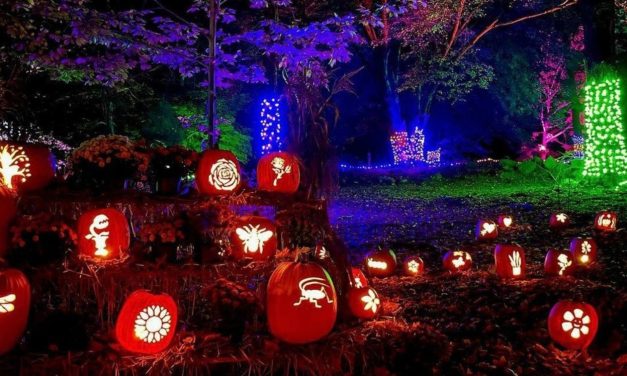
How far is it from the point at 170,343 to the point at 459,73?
25.0 metres

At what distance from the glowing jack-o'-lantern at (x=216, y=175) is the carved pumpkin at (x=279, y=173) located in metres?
0.31

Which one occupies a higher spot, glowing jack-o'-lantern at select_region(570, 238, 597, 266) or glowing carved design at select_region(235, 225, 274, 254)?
glowing carved design at select_region(235, 225, 274, 254)

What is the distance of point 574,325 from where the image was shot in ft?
13.4

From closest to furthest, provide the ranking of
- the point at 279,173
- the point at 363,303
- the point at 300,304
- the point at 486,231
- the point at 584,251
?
the point at 300,304, the point at 363,303, the point at 279,173, the point at 584,251, the point at 486,231

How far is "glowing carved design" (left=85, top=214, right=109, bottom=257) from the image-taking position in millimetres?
3854

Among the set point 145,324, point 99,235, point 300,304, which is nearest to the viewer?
point 145,324

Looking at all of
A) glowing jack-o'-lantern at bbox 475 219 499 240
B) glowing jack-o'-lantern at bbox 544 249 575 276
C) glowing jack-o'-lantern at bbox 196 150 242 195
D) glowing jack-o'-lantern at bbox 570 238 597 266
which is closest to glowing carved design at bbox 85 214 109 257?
glowing jack-o'-lantern at bbox 196 150 242 195

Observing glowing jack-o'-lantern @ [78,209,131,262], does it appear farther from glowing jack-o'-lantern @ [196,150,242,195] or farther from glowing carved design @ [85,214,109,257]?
glowing jack-o'-lantern @ [196,150,242,195]

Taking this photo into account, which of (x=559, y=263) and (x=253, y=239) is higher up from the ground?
(x=253, y=239)

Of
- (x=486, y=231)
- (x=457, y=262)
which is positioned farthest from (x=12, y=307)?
(x=486, y=231)

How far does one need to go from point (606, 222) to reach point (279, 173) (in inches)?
225

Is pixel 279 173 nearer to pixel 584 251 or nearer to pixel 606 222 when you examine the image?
pixel 584 251

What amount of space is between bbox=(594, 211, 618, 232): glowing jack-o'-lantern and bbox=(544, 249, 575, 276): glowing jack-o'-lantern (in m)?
2.45

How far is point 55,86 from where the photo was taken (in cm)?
1279
